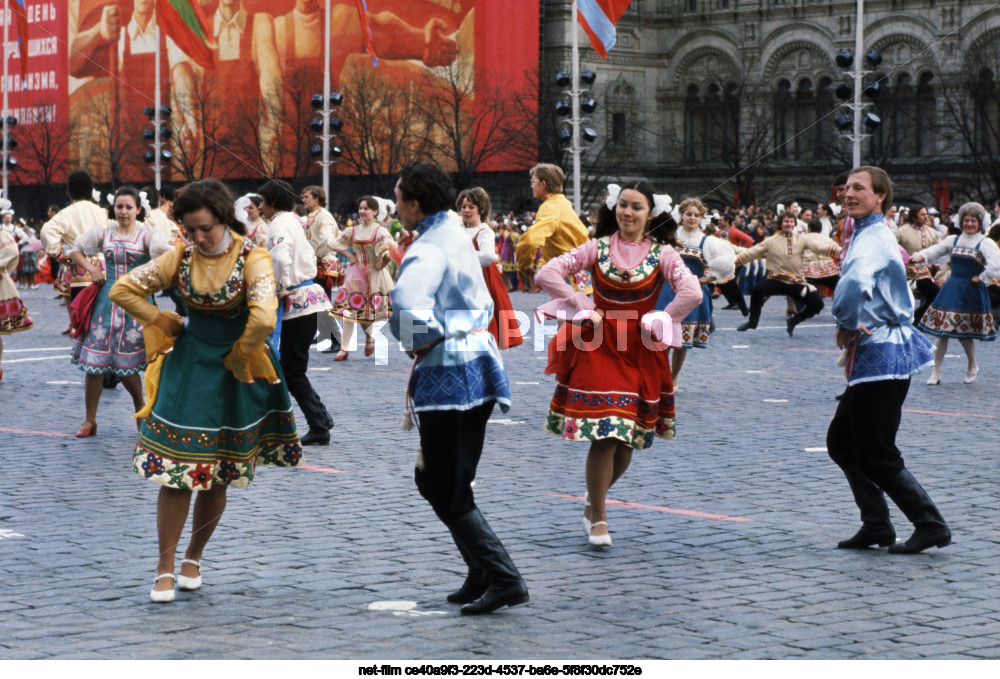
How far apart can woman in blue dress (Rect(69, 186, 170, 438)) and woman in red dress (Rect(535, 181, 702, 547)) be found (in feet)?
12.6

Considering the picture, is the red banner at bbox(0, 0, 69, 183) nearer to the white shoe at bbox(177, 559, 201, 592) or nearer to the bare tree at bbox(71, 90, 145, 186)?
the bare tree at bbox(71, 90, 145, 186)

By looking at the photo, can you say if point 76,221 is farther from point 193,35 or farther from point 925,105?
point 925,105

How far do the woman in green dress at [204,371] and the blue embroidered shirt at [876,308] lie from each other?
250 centimetres

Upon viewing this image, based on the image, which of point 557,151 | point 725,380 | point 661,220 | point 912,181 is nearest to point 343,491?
point 661,220

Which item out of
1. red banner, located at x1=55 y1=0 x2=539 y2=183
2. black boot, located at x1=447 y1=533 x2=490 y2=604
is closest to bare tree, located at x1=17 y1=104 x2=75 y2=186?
red banner, located at x1=55 y1=0 x2=539 y2=183

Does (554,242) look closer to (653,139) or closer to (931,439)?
(931,439)

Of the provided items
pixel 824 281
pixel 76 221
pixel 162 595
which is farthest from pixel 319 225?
pixel 162 595

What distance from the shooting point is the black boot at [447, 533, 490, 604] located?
5422mm

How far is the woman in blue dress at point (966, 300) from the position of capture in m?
13.3

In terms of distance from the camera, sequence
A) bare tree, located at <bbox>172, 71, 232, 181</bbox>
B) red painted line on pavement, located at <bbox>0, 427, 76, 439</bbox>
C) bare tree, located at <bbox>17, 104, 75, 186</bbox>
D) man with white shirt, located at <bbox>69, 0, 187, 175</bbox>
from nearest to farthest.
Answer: red painted line on pavement, located at <bbox>0, 427, 76, 439</bbox>, bare tree, located at <bbox>172, 71, 232, 181</bbox>, man with white shirt, located at <bbox>69, 0, 187, 175</bbox>, bare tree, located at <bbox>17, 104, 75, 186</bbox>

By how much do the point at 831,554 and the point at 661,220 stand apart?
67.7 inches

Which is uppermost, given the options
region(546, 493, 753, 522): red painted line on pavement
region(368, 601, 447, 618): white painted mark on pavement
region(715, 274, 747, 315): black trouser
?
region(715, 274, 747, 315): black trouser

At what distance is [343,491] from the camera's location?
25.7ft

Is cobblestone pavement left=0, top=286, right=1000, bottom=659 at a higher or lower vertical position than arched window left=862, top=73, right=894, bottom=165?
lower
